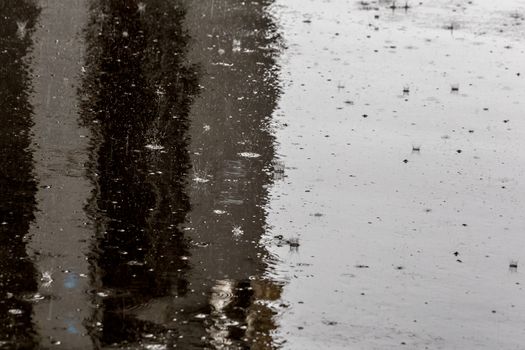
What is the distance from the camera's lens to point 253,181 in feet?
37.1

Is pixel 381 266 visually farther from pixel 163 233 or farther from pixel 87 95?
pixel 87 95

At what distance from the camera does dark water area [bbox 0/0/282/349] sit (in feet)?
26.7

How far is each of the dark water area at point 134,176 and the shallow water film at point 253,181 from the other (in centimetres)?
3

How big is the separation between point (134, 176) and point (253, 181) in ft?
3.97

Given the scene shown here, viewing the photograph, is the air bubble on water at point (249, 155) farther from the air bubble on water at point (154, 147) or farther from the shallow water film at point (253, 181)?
the air bubble on water at point (154, 147)

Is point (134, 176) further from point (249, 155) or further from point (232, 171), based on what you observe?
point (249, 155)

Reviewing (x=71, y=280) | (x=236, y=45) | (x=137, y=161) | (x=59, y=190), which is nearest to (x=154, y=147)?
(x=137, y=161)

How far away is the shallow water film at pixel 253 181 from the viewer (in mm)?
8312

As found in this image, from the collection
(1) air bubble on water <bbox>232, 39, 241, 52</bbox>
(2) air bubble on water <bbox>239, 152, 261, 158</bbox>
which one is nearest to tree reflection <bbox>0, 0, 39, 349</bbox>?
(2) air bubble on water <bbox>239, 152, 261, 158</bbox>

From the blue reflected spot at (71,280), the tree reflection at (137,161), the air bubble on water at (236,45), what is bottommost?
the blue reflected spot at (71,280)

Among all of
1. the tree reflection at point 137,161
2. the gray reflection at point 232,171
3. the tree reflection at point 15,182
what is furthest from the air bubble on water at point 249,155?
the tree reflection at point 15,182

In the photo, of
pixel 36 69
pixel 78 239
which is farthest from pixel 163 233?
pixel 36 69

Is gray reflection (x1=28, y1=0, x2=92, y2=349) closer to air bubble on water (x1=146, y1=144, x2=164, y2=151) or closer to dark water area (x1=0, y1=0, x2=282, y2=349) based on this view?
dark water area (x1=0, y1=0, x2=282, y2=349)

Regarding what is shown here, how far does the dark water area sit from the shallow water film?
0.03m
